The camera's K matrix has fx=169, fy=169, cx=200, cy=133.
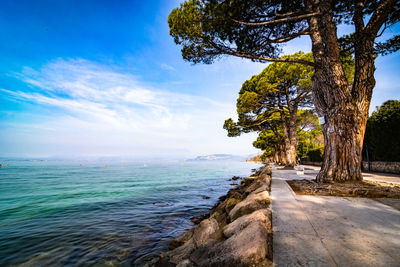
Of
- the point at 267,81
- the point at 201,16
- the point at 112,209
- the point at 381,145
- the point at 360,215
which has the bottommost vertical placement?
the point at 112,209

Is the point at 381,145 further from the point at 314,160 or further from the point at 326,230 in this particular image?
the point at 314,160

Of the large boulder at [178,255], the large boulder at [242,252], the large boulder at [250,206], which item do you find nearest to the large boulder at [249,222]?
the large boulder at [242,252]

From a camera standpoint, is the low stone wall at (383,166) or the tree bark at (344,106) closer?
the tree bark at (344,106)

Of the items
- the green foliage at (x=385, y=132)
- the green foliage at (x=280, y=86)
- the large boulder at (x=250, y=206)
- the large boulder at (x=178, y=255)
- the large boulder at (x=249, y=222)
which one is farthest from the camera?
the green foliage at (x=280, y=86)

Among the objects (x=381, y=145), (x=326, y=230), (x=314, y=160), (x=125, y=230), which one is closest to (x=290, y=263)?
(x=326, y=230)

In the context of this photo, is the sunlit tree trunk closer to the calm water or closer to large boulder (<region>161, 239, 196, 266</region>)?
large boulder (<region>161, 239, 196, 266</region>)

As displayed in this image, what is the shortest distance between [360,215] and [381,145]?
12006 mm

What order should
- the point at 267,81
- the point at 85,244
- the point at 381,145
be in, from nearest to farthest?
1. the point at 85,244
2. the point at 381,145
3. the point at 267,81

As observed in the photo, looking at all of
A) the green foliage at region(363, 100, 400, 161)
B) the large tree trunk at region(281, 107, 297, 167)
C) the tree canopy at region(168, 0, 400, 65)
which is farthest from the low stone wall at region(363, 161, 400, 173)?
the tree canopy at region(168, 0, 400, 65)

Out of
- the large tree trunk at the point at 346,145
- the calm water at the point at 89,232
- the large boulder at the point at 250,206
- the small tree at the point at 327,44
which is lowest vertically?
the calm water at the point at 89,232

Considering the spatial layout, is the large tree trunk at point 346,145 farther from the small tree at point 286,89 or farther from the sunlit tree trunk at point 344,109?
the small tree at point 286,89

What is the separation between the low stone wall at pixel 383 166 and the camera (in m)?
9.88

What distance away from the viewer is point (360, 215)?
2.68 m

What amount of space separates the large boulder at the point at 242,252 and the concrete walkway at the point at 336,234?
0.41 ft
